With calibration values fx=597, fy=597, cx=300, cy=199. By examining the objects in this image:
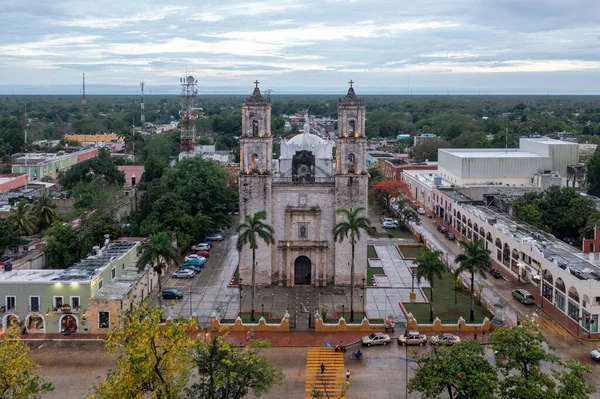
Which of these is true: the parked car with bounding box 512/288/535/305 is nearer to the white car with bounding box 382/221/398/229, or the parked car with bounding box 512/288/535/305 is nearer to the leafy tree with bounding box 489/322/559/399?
the leafy tree with bounding box 489/322/559/399

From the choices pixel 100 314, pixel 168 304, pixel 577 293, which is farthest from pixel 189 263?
pixel 577 293

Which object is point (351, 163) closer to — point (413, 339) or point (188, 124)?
point (413, 339)

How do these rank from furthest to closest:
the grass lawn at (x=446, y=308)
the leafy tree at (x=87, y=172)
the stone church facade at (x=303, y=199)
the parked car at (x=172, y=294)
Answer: the leafy tree at (x=87, y=172)
the stone church facade at (x=303, y=199)
the parked car at (x=172, y=294)
the grass lawn at (x=446, y=308)

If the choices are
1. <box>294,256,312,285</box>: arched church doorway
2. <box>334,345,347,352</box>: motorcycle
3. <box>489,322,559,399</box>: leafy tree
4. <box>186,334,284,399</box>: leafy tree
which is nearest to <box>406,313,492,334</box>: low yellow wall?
<box>334,345,347,352</box>: motorcycle

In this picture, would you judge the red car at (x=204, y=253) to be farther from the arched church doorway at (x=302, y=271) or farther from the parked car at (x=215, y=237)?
the arched church doorway at (x=302, y=271)

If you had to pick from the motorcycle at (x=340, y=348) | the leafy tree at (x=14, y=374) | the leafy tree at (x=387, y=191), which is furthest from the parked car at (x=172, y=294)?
the leafy tree at (x=387, y=191)

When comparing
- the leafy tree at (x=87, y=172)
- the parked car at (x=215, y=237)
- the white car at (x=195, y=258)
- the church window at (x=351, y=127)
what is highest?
the church window at (x=351, y=127)
